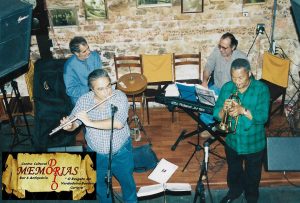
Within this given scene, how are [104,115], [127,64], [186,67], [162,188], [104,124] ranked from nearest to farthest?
1. [104,124]
2. [104,115]
3. [162,188]
4. [127,64]
5. [186,67]

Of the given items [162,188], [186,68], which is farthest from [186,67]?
[162,188]

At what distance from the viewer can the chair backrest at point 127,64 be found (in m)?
6.87

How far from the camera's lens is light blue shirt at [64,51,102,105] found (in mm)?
5402

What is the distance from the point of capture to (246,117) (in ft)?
13.2

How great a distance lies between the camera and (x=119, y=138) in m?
4.20

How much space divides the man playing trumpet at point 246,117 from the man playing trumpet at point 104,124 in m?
1.14

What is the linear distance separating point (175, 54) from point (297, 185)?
126 inches

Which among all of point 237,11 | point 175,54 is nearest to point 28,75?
point 175,54

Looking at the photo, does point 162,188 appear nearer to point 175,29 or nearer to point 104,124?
point 104,124

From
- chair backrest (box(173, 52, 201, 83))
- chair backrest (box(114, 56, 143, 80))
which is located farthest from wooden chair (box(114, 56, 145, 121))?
chair backrest (box(173, 52, 201, 83))

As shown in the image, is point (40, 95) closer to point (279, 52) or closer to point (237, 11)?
point (237, 11)

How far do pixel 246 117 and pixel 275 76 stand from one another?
276cm

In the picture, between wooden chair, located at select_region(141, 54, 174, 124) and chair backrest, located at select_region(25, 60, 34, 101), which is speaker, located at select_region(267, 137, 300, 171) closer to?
wooden chair, located at select_region(141, 54, 174, 124)

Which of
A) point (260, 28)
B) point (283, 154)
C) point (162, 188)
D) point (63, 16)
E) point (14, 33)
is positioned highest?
point (63, 16)
